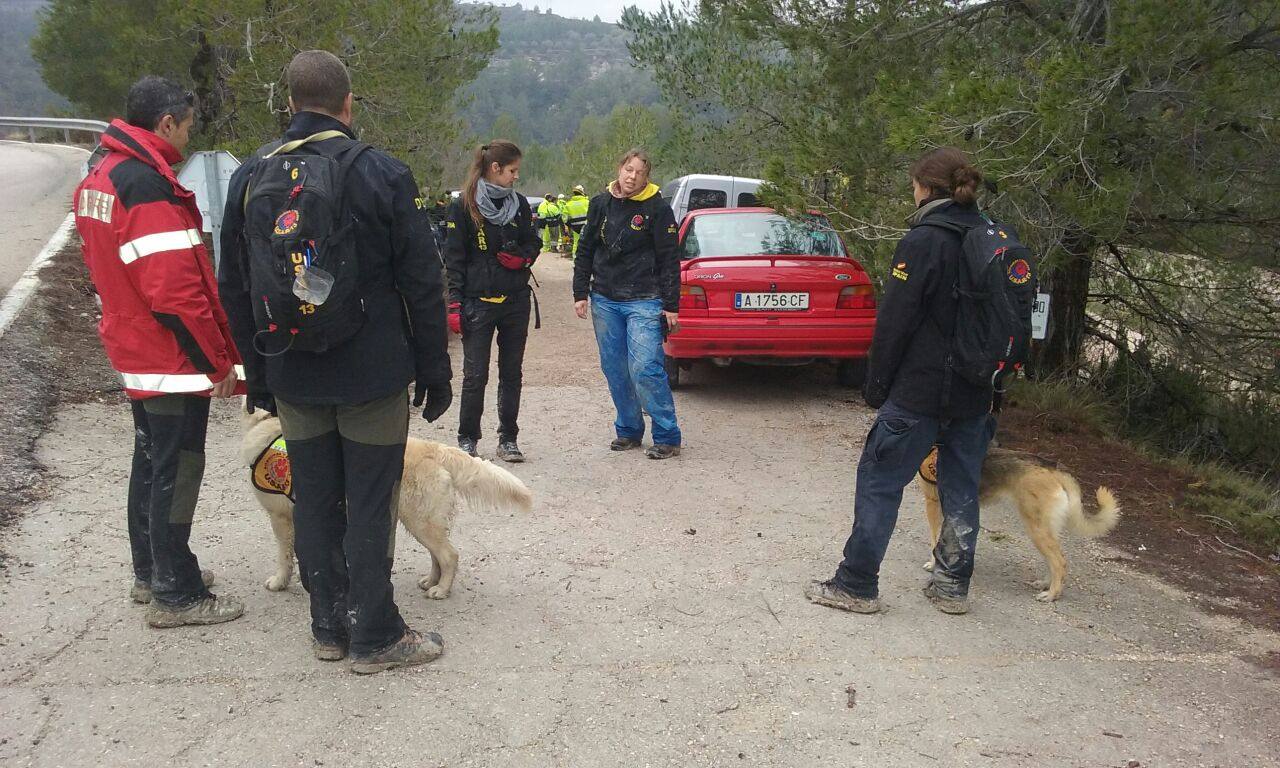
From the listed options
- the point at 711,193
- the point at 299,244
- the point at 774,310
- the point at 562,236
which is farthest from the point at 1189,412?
the point at 562,236

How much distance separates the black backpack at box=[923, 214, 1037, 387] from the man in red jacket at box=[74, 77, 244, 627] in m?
3.00

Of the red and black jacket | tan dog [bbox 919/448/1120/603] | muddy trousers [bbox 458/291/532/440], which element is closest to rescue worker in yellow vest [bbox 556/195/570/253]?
muddy trousers [bbox 458/291/532/440]

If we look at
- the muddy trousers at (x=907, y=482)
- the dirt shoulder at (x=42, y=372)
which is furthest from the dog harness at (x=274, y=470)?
Result: the muddy trousers at (x=907, y=482)

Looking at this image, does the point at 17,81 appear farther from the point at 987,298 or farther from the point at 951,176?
the point at 987,298

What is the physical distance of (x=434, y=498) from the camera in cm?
402

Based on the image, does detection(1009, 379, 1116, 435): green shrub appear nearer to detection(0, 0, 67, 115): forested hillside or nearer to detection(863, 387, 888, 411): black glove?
detection(863, 387, 888, 411): black glove

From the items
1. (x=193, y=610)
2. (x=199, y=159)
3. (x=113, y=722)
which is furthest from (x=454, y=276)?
(x=113, y=722)

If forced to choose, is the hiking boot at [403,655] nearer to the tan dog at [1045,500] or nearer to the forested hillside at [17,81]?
the tan dog at [1045,500]

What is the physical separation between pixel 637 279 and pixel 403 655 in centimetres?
347

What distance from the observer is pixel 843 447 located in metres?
6.93

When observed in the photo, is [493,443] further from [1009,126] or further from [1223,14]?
[1223,14]

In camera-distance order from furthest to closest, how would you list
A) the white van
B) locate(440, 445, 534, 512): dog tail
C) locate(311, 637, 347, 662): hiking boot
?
1. the white van
2. locate(440, 445, 534, 512): dog tail
3. locate(311, 637, 347, 662): hiking boot

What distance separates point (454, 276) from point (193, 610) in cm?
288

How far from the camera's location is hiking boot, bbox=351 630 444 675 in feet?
11.4
